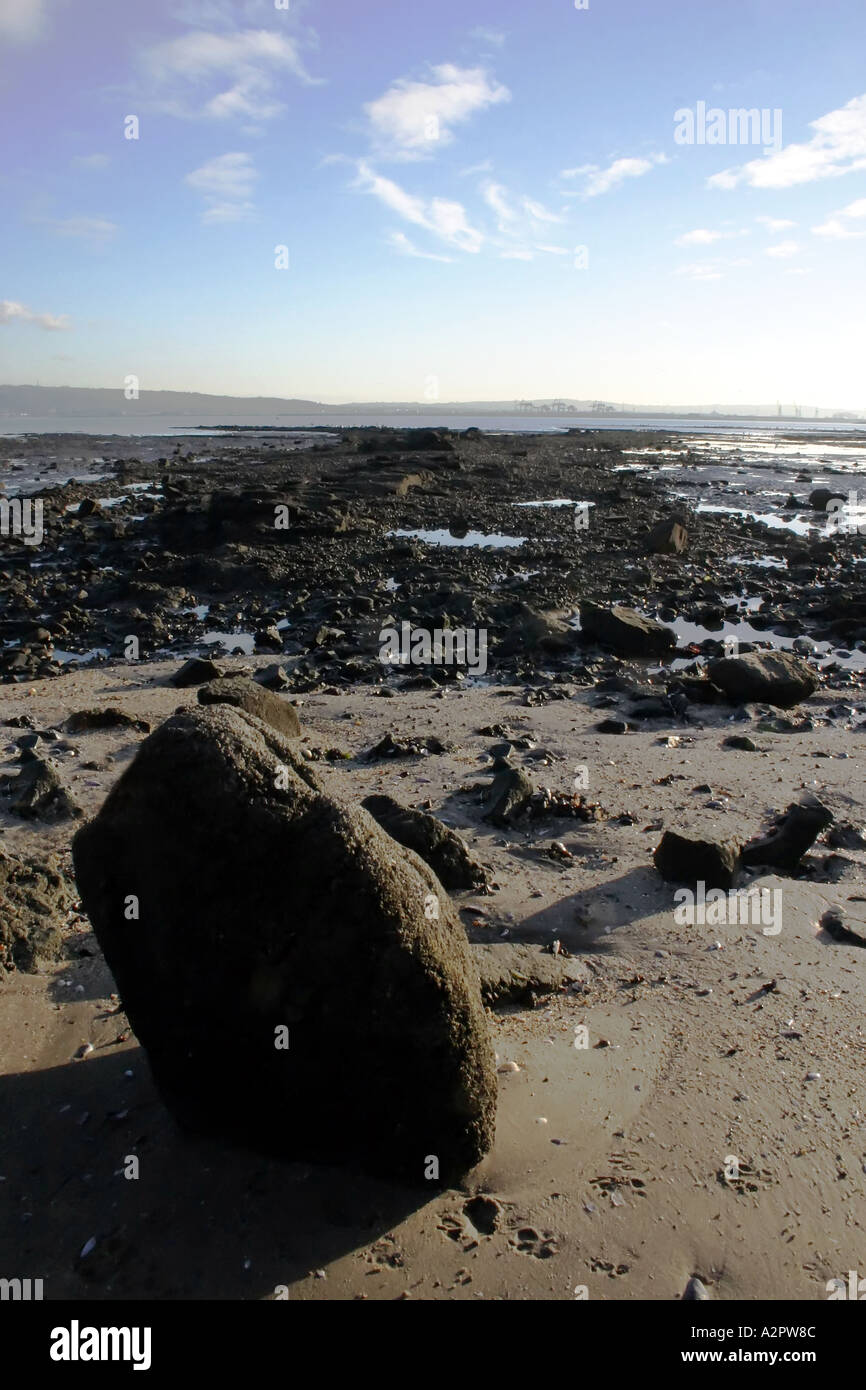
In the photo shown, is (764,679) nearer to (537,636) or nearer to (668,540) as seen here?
(537,636)

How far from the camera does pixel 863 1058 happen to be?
13.8ft

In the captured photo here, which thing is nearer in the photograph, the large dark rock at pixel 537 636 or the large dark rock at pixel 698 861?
the large dark rock at pixel 698 861

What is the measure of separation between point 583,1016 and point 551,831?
2.18 metres

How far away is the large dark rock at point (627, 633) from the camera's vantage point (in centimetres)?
1224

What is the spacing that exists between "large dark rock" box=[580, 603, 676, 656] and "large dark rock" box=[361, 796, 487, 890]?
712 cm

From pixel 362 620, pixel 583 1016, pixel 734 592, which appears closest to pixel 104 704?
pixel 362 620

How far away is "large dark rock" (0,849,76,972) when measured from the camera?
16.0ft

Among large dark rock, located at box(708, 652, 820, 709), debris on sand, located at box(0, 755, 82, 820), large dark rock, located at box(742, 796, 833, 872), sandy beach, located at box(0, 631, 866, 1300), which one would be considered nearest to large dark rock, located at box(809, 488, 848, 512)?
large dark rock, located at box(708, 652, 820, 709)

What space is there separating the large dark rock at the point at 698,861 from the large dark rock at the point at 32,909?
3628 millimetres

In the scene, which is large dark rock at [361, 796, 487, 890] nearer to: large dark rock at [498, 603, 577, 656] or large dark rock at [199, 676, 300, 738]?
large dark rock at [199, 676, 300, 738]

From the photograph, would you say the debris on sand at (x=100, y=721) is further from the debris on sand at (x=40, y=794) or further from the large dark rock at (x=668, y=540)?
the large dark rock at (x=668, y=540)

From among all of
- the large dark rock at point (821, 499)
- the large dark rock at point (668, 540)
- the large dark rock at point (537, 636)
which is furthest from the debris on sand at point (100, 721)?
the large dark rock at point (821, 499)
